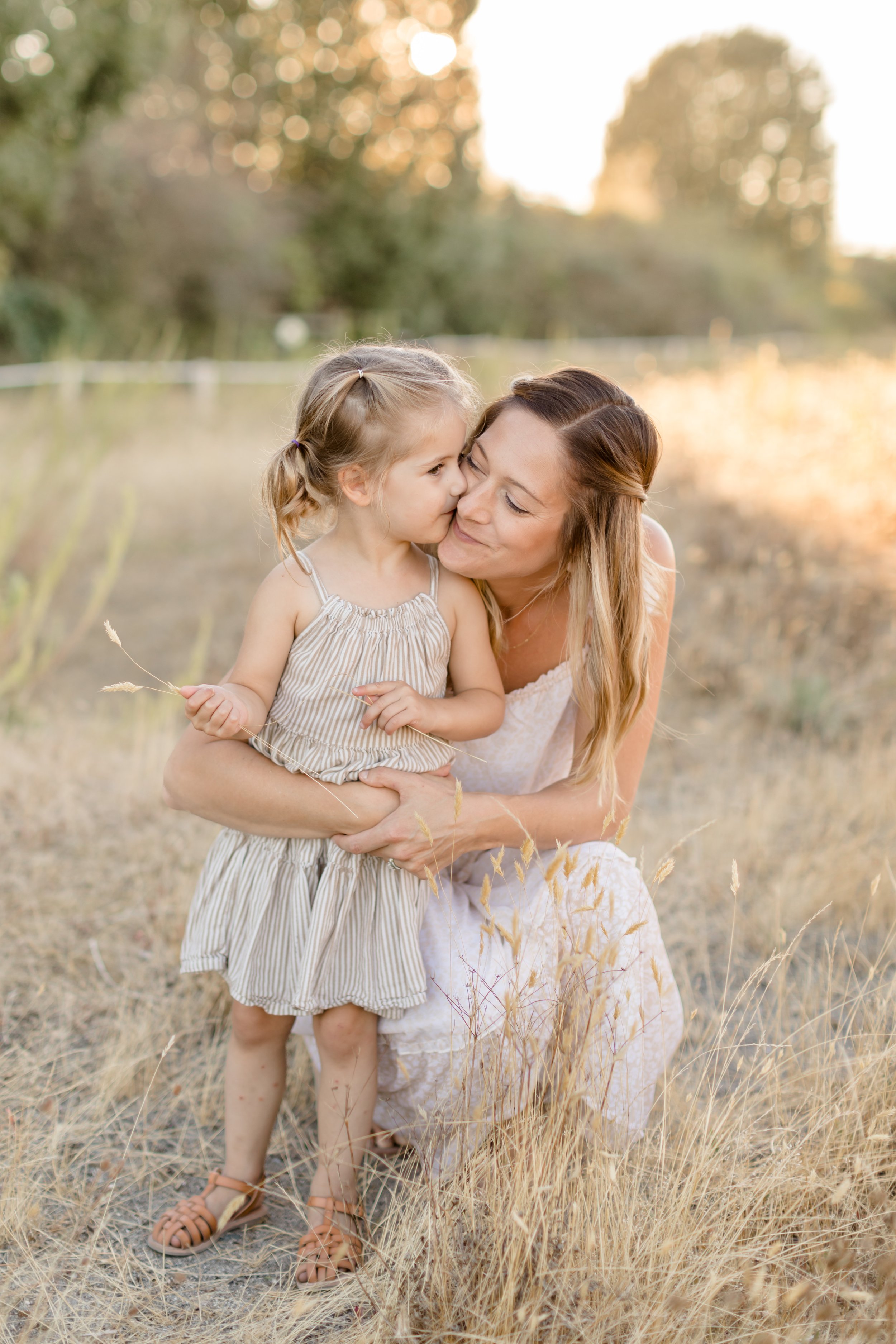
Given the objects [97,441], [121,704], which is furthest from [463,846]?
[97,441]

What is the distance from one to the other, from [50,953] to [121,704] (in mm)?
1870

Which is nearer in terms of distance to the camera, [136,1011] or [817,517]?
[136,1011]

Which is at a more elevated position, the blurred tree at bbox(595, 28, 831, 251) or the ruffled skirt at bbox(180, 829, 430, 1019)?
the blurred tree at bbox(595, 28, 831, 251)

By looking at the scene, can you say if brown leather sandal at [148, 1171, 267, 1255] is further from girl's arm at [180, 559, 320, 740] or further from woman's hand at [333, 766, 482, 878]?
girl's arm at [180, 559, 320, 740]

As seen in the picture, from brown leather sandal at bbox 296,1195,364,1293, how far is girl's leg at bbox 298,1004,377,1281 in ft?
0.07

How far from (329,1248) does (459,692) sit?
1.06m

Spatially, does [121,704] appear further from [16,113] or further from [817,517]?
[16,113]

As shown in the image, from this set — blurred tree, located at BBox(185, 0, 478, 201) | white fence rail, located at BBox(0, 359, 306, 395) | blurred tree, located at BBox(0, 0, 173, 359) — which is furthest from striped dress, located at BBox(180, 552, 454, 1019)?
blurred tree, located at BBox(185, 0, 478, 201)

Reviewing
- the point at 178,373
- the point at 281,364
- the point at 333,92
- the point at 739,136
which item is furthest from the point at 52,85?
the point at 739,136

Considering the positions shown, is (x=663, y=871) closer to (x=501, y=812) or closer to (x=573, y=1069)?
(x=573, y=1069)

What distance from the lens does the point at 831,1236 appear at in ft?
5.43

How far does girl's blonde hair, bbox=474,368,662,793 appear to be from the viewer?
2072 mm

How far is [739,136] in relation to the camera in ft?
113

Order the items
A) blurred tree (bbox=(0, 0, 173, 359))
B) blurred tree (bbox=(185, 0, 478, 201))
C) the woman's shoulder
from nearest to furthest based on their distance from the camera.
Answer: the woman's shoulder, blurred tree (bbox=(0, 0, 173, 359)), blurred tree (bbox=(185, 0, 478, 201))
